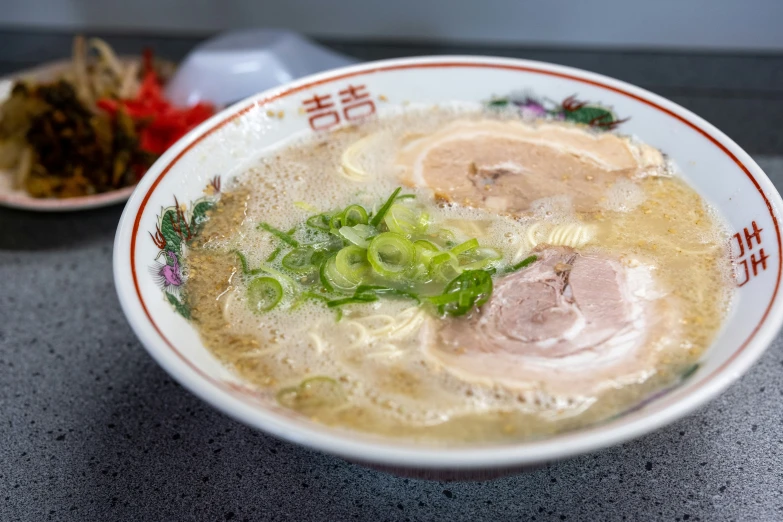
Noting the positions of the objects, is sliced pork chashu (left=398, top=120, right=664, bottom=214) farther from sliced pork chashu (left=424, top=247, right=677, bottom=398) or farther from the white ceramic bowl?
sliced pork chashu (left=424, top=247, right=677, bottom=398)

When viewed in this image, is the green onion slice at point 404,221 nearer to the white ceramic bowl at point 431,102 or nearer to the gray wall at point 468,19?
the white ceramic bowl at point 431,102

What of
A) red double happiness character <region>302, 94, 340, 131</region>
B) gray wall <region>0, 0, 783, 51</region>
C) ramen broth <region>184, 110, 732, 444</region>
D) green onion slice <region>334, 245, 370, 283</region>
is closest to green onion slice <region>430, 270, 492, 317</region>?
ramen broth <region>184, 110, 732, 444</region>

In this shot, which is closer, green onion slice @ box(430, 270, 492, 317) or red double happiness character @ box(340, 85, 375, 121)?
green onion slice @ box(430, 270, 492, 317)

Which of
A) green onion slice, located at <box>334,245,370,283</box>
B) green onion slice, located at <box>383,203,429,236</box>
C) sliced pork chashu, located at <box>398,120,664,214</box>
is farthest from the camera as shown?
sliced pork chashu, located at <box>398,120,664,214</box>

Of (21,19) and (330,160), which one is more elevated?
(330,160)

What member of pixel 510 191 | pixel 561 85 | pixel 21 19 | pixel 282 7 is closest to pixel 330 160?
pixel 510 191

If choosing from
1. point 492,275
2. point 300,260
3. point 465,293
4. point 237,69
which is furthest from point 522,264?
point 237,69

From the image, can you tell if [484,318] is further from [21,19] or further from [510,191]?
[21,19]

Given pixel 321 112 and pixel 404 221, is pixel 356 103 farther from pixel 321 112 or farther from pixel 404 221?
pixel 404 221
